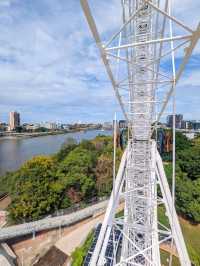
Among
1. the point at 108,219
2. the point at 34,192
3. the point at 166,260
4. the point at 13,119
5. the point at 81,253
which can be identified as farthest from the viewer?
the point at 13,119

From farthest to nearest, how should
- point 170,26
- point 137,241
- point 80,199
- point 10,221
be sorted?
point 80,199 < point 10,221 < point 137,241 < point 170,26

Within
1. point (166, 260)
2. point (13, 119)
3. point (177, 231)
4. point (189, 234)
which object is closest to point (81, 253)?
point (166, 260)

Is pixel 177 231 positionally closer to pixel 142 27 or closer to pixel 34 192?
pixel 142 27

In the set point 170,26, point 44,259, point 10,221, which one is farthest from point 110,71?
point 10,221

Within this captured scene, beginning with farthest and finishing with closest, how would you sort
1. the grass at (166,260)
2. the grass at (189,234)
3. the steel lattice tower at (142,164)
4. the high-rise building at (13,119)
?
the high-rise building at (13,119) < the grass at (189,234) < the grass at (166,260) < the steel lattice tower at (142,164)

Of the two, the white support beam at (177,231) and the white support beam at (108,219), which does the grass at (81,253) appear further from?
the white support beam at (177,231)

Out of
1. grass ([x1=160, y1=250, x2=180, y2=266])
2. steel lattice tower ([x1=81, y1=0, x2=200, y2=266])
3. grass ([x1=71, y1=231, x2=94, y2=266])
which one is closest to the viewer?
steel lattice tower ([x1=81, y1=0, x2=200, y2=266])

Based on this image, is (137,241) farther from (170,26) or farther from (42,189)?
(42,189)

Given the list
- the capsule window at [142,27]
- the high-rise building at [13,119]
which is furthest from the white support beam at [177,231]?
the high-rise building at [13,119]

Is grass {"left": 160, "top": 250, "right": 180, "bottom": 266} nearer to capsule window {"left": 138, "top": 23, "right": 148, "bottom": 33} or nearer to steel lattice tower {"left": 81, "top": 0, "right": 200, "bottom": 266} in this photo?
steel lattice tower {"left": 81, "top": 0, "right": 200, "bottom": 266}

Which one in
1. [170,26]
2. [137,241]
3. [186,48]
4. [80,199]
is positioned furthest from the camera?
[80,199]

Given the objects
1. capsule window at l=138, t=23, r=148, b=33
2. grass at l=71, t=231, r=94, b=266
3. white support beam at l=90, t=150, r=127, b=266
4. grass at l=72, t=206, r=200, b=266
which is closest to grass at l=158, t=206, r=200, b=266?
grass at l=72, t=206, r=200, b=266
